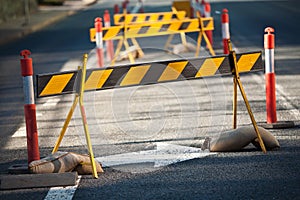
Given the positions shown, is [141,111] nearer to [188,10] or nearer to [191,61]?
[191,61]

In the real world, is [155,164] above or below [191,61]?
below

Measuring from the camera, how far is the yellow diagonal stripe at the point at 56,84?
870 centimetres

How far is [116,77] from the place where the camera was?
909 centimetres

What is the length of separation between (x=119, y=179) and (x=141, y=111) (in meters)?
4.36

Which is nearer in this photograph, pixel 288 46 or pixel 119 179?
pixel 119 179

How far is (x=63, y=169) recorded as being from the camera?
8312 millimetres

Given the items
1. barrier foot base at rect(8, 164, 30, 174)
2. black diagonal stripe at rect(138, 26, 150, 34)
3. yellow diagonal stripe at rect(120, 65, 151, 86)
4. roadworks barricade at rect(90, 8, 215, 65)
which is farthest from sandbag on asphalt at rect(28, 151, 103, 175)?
black diagonal stripe at rect(138, 26, 150, 34)

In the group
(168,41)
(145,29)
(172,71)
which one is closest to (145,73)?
(172,71)

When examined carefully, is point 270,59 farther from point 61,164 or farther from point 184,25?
point 184,25

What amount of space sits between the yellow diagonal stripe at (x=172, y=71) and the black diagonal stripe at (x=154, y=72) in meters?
0.04

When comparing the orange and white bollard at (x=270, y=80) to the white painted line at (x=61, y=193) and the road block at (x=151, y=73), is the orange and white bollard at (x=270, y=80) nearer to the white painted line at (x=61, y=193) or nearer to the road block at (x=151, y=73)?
the road block at (x=151, y=73)

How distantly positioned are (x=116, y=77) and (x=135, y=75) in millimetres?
216

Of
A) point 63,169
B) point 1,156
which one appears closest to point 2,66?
point 1,156

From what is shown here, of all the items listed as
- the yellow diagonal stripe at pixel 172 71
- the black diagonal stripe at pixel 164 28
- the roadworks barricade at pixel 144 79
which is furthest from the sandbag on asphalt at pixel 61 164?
the black diagonal stripe at pixel 164 28
